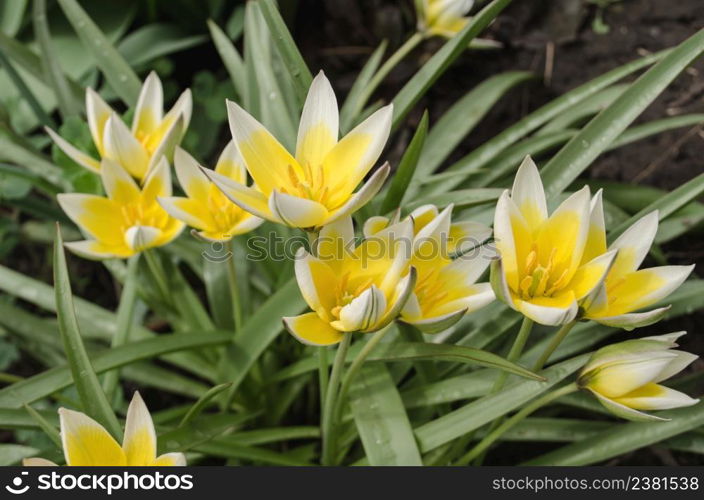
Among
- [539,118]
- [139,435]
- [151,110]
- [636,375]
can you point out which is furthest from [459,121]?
[139,435]

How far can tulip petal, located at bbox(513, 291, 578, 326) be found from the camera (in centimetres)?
96

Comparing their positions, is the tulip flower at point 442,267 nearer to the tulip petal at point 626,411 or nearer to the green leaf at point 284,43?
the tulip petal at point 626,411

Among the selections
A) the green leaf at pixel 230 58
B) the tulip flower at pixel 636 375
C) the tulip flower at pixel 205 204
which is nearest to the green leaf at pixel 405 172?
the tulip flower at pixel 205 204

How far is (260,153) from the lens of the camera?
43.7 inches

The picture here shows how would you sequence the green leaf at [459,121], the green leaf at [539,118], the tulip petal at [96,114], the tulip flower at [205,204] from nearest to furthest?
the tulip flower at [205,204], the tulip petal at [96,114], the green leaf at [539,118], the green leaf at [459,121]

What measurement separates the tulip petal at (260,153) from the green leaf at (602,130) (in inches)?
20.0

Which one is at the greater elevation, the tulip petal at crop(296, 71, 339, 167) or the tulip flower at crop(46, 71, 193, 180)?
the tulip flower at crop(46, 71, 193, 180)

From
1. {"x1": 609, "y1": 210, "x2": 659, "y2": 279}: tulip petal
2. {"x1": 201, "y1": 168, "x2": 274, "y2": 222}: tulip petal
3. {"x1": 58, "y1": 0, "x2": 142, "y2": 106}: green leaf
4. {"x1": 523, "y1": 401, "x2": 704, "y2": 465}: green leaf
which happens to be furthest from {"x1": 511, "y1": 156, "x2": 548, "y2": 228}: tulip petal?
{"x1": 58, "y1": 0, "x2": 142, "y2": 106}: green leaf

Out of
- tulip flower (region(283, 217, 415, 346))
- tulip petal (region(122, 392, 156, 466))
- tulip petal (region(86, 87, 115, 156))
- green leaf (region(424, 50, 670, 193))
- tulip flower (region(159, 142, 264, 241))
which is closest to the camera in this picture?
tulip flower (region(283, 217, 415, 346))

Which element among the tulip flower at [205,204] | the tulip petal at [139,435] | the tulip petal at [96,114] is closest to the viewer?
the tulip petal at [139,435]

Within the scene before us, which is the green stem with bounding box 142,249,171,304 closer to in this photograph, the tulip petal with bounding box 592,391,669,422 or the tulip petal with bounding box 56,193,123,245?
the tulip petal with bounding box 56,193,123,245

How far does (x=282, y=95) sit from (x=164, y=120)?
0.32 m

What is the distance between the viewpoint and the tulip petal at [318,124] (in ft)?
3.65

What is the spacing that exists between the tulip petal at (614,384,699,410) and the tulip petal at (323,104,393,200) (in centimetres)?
46
